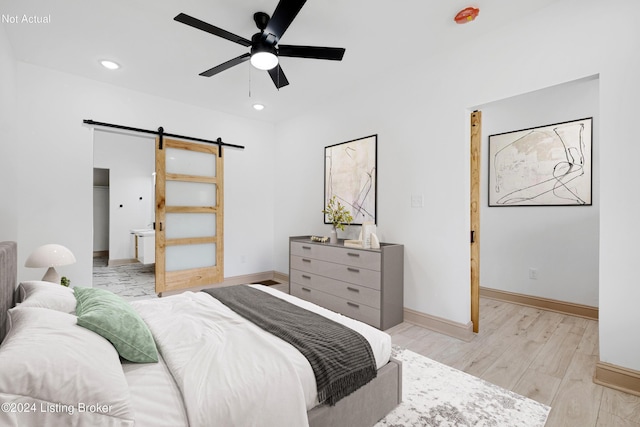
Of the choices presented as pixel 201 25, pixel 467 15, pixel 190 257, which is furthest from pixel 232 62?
pixel 190 257

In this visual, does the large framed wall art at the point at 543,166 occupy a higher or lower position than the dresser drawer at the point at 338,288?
higher

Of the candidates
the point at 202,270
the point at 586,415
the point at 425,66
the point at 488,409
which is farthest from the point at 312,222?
the point at 586,415

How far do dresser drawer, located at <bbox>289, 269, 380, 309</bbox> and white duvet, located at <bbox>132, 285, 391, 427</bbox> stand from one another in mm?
1328

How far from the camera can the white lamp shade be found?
2480 mm

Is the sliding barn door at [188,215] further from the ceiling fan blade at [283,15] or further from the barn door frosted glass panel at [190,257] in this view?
the ceiling fan blade at [283,15]

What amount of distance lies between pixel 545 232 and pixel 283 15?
12.5 feet

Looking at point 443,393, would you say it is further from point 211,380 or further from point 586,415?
point 211,380

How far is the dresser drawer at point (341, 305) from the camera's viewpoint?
3074 mm

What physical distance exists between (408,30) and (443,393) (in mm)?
2904

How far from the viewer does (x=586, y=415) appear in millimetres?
1741

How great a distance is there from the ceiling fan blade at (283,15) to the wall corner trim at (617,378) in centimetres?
314

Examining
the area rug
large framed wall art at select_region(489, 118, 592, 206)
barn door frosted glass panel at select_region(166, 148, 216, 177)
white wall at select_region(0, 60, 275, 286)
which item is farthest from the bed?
large framed wall art at select_region(489, 118, 592, 206)

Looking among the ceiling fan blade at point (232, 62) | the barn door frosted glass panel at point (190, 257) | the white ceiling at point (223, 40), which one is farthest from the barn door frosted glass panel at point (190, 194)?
the ceiling fan blade at point (232, 62)

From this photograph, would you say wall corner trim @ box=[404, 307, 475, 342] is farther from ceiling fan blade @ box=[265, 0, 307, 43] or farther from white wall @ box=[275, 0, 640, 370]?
ceiling fan blade @ box=[265, 0, 307, 43]
